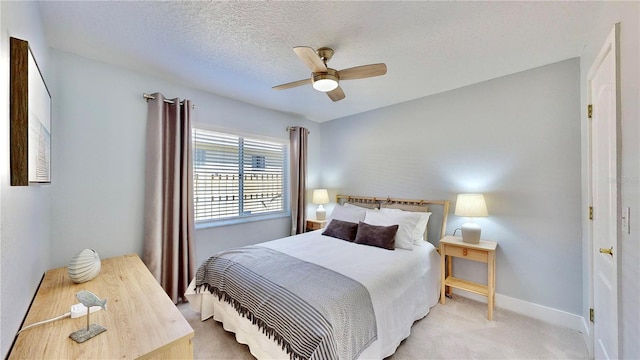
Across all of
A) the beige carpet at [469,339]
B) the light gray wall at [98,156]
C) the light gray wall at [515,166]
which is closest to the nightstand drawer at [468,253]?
the light gray wall at [515,166]

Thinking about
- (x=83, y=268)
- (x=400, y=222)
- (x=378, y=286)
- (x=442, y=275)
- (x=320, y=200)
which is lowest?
(x=442, y=275)

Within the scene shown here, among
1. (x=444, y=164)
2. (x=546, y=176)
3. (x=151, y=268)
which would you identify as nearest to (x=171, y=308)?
(x=151, y=268)

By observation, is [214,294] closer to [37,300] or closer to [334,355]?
[37,300]

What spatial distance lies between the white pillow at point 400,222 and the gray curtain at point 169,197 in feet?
7.24

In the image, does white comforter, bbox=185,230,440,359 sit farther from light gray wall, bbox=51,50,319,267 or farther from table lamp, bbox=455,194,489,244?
light gray wall, bbox=51,50,319,267

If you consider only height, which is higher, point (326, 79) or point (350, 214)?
point (326, 79)

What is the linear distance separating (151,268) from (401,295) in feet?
8.22

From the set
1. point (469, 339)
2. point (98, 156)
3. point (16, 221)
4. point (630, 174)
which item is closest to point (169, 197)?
point (98, 156)

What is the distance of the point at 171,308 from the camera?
1.39 m

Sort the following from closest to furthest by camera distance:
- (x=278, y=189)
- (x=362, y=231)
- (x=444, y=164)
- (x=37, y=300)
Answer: (x=37, y=300)
(x=362, y=231)
(x=444, y=164)
(x=278, y=189)

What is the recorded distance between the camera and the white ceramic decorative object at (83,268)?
1.73 m

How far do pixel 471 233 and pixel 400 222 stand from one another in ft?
2.37

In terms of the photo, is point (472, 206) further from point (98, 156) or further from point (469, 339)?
point (98, 156)

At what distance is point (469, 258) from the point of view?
8.32ft
